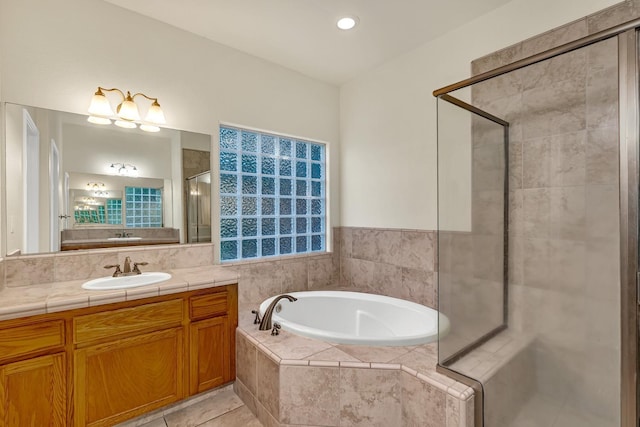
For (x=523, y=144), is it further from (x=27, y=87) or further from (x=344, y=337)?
(x=27, y=87)

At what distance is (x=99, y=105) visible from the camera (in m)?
1.97

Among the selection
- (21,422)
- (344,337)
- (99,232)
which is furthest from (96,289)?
(344,337)

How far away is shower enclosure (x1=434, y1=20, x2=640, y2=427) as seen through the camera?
1163mm

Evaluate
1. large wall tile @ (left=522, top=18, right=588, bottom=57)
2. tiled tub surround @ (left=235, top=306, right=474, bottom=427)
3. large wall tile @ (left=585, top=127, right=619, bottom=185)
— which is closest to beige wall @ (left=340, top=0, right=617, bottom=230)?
large wall tile @ (left=522, top=18, right=588, bottom=57)

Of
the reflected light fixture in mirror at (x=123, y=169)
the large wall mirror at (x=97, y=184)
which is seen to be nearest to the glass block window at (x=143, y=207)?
the large wall mirror at (x=97, y=184)

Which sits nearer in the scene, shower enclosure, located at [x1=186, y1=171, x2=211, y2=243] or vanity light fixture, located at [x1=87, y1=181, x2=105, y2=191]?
vanity light fixture, located at [x1=87, y1=181, x2=105, y2=191]

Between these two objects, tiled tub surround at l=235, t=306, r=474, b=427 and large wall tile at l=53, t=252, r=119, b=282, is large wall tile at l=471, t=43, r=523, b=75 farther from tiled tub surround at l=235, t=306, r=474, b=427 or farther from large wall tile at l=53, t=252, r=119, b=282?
large wall tile at l=53, t=252, r=119, b=282

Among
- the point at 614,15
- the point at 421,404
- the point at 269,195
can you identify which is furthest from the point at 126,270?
the point at 614,15

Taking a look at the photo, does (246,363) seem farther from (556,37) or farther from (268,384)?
(556,37)

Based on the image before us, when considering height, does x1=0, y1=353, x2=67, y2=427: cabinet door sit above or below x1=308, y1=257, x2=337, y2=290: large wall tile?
below

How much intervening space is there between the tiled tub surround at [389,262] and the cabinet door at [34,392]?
7.68ft

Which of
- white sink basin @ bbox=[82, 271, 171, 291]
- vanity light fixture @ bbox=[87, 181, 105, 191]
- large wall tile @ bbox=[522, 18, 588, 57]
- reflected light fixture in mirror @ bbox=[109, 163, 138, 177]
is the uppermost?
large wall tile @ bbox=[522, 18, 588, 57]

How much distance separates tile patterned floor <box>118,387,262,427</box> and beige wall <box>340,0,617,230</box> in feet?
6.23

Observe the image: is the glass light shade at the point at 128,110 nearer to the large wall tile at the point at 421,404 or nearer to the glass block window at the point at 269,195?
the glass block window at the point at 269,195
